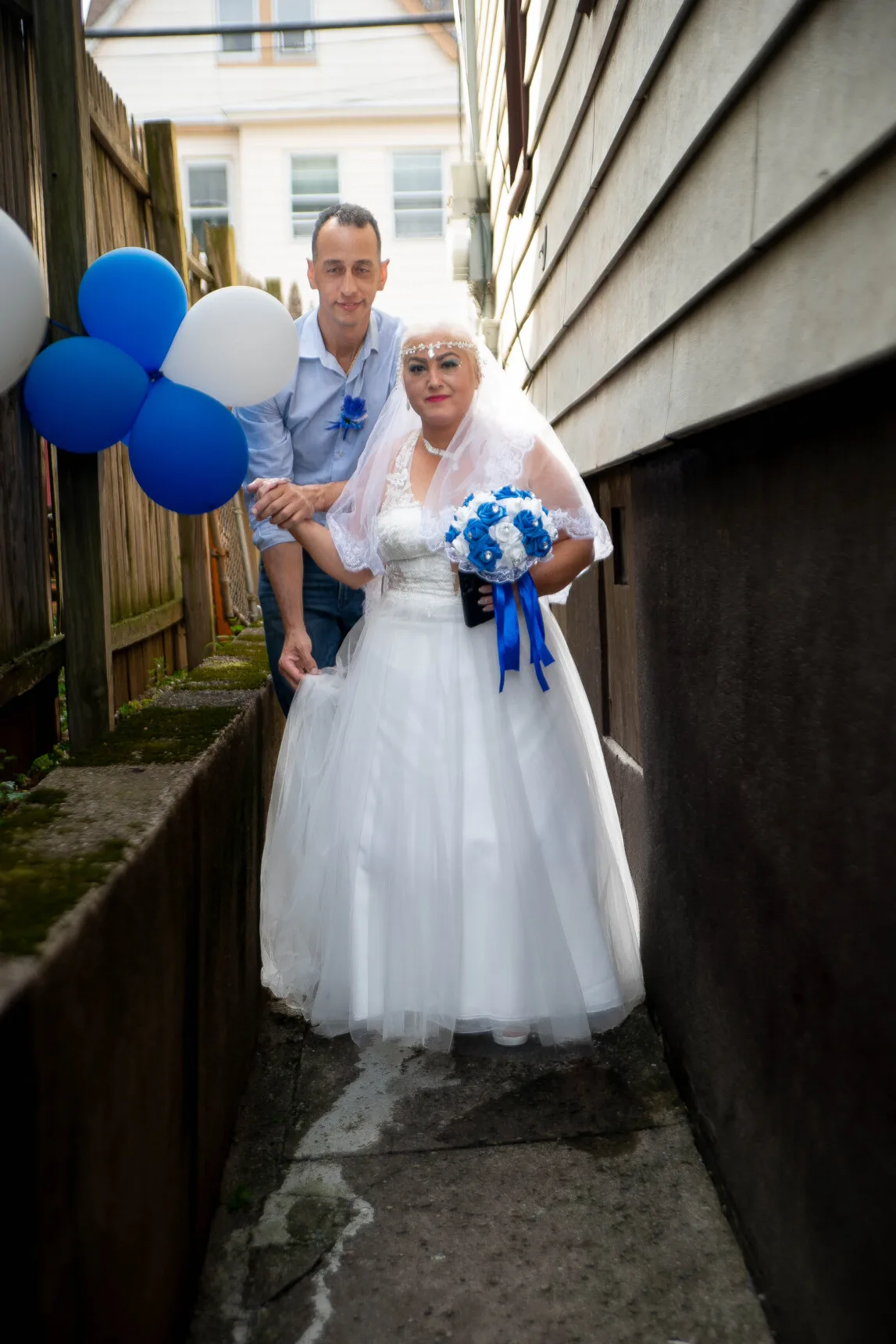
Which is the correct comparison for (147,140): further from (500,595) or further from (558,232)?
(500,595)

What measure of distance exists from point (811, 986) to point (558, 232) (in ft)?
11.9

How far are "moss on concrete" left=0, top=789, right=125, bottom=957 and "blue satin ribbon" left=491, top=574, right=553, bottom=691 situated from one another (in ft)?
4.89

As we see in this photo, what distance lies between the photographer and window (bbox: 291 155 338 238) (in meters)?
19.9

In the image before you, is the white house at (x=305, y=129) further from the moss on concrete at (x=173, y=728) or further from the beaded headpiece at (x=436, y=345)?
the beaded headpiece at (x=436, y=345)

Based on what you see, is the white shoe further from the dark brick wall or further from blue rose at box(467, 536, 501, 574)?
blue rose at box(467, 536, 501, 574)

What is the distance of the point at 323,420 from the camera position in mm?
4266

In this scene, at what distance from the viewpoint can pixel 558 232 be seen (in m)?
4.76

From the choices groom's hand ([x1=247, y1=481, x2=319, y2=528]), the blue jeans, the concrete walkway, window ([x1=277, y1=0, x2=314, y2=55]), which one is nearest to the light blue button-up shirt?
the blue jeans

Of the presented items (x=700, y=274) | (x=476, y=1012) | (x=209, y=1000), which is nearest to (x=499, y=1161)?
(x=476, y=1012)

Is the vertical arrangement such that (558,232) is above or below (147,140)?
below

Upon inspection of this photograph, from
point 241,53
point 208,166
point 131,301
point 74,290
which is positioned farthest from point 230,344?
point 241,53

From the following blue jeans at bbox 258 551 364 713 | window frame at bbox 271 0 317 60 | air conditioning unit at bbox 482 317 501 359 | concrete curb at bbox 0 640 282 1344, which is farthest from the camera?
window frame at bbox 271 0 317 60

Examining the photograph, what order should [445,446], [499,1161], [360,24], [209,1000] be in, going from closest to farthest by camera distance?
[209,1000] → [499,1161] → [445,446] → [360,24]

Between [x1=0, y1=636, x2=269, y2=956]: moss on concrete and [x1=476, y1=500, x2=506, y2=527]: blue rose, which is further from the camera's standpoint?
[x1=476, y1=500, x2=506, y2=527]: blue rose
